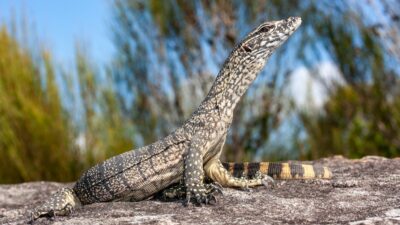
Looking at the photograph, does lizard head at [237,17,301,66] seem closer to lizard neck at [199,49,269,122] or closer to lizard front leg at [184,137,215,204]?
lizard neck at [199,49,269,122]

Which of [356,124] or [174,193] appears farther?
[356,124]

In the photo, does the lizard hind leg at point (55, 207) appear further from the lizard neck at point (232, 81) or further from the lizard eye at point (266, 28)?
the lizard eye at point (266, 28)

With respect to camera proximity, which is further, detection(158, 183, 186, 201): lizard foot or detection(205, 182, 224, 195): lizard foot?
detection(158, 183, 186, 201): lizard foot

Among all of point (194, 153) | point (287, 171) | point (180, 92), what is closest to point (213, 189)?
point (194, 153)

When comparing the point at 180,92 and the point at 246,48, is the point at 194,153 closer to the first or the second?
the point at 246,48

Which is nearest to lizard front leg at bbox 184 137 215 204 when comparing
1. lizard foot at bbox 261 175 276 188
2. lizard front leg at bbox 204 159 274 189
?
lizard front leg at bbox 204 159 274 189

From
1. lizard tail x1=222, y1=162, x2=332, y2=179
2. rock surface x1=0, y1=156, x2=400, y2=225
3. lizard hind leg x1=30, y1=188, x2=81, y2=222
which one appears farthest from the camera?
lizard tail x1=222, y1=162, x2=332, y2=179

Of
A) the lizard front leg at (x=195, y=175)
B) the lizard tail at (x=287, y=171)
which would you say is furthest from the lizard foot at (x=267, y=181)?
the lizard front leg at (x=195, y=175)
